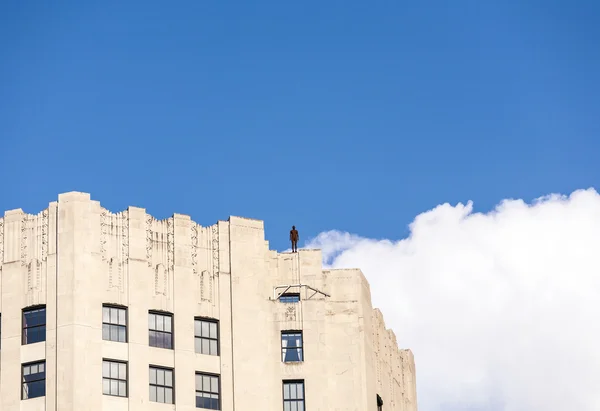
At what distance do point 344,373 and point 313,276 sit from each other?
22.1 feet

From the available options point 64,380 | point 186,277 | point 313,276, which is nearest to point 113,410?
point 64,380

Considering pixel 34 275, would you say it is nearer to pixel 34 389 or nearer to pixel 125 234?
pixel 125 234

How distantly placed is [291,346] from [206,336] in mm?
5616

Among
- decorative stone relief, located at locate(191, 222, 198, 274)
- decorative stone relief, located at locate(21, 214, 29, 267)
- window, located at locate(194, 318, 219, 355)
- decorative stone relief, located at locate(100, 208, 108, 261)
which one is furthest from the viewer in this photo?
decorative stone relief, located at locate(191, 222, 198, 274)

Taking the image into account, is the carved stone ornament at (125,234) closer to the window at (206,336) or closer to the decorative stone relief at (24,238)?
the decorative stone relief at (24,238)

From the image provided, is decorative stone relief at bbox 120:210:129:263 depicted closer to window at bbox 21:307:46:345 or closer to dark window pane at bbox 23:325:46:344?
window at bbox 21:307:46:345

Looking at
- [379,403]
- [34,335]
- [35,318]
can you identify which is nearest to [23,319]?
[35,318]

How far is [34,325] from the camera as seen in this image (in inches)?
4035

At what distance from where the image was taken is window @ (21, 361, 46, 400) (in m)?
101

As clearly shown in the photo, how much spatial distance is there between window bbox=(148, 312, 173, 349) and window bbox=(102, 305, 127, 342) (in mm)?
1802

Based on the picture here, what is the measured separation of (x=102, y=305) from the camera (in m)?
103

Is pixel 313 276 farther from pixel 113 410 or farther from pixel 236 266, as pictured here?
pixel 113 410

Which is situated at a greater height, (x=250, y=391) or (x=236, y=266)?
(x=236, y=266)

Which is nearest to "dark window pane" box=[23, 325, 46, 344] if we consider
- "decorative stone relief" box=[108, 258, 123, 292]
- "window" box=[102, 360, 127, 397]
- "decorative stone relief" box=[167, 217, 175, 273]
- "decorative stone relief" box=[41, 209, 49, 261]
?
"window" box=[102, 360, 127, 397]
